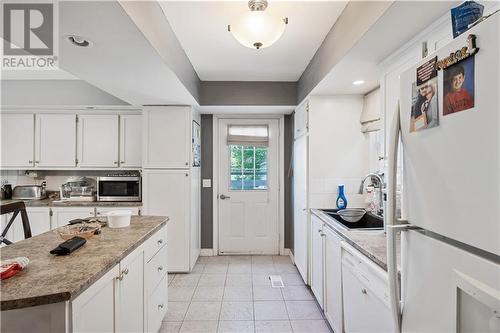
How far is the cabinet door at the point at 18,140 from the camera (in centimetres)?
354

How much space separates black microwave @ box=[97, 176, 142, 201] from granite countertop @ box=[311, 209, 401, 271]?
2528mm

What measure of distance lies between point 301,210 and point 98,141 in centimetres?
290

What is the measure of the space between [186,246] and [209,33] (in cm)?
251

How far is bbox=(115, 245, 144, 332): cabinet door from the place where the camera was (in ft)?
4.82

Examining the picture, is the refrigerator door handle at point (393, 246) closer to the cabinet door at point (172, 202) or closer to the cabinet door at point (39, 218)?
the cabinet door at point (172, 202)

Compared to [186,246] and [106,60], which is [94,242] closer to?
[106,60]

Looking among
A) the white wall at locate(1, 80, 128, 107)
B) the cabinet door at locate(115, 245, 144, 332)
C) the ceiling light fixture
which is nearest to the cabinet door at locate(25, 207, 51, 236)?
the white wall at locate(1, 80, 128, 107)

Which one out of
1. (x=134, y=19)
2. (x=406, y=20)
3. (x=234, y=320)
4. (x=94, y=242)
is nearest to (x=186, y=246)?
(x=234, y=320)

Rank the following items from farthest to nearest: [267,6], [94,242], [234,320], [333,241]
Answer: [234,320]
[333,241]
[267,6]
[94,242]

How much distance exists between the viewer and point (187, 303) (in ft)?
8.72

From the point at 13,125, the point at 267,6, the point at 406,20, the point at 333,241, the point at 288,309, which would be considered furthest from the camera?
the point at 13,125

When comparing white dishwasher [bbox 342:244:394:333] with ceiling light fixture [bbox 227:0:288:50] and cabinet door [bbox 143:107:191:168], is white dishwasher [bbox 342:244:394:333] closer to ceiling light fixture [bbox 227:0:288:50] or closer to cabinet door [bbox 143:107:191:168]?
ceiling light fixture [bbox 227:0:288:50]

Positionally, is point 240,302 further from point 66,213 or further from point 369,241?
point 66,213

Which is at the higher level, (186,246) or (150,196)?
(150,196)
